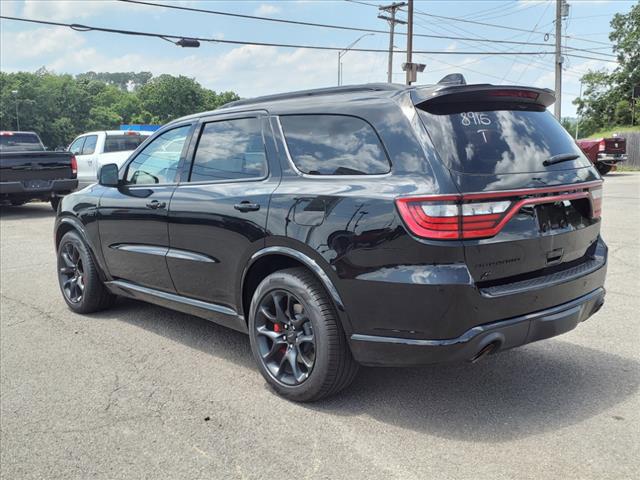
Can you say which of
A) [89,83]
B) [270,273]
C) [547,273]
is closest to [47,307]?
[270,273]

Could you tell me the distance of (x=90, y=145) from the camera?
1576 cm

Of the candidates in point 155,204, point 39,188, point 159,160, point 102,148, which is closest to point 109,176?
point 159,160

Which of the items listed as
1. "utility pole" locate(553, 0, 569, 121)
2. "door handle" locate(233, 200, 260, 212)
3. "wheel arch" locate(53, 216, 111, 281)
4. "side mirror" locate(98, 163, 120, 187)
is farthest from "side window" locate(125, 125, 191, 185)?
"utility pole" locate(553, 0, 569, 121)

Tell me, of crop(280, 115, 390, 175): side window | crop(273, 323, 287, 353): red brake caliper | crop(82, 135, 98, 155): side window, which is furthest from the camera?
crop(82, 135, 98, 155): side window

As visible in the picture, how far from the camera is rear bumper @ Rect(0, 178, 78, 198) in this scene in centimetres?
1229

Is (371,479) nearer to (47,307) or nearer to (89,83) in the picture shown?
(47,307)

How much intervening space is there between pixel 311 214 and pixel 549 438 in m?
1.71

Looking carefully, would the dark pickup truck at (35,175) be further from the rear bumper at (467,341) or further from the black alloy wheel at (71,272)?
the rear bumper at (467,341)

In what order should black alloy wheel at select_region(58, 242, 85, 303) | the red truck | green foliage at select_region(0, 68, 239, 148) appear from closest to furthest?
black alloy wheel at select_region(58, 242, 85, 303) → the red truck → green foliage at select_region(0, 68, 239, 148)

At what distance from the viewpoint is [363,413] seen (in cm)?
337

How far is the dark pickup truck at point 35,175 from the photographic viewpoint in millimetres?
12289

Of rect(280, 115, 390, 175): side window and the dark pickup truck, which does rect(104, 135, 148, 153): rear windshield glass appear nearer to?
the dark pickup truck

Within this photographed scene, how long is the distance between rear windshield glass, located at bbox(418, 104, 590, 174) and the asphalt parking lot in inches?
54.3

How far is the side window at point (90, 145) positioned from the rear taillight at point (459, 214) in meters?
14.4
